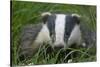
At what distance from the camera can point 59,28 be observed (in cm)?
179

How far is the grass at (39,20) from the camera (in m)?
1.68

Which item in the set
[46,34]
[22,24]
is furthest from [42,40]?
[22,24]

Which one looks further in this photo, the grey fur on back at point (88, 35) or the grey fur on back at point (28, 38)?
the grey fur on back at point (88, 35)

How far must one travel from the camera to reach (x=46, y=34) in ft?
5.78

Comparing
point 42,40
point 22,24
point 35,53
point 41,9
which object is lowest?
point 35,53

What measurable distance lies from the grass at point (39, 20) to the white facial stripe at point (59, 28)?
0.07 m

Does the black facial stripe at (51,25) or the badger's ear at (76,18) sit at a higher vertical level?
the badger's ear at (76,18)

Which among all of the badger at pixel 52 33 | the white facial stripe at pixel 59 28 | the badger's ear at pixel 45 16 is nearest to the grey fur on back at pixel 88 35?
the badger at pixel 52 33

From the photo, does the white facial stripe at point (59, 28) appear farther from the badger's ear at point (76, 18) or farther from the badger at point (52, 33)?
the badger's ear at point (76, 18)

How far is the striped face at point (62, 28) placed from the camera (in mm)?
1775

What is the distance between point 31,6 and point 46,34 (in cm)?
31

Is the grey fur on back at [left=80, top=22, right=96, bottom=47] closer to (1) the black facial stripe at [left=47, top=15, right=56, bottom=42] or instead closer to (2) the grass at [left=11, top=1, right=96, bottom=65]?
(2) the grass at [left=11, top=1, right=96, bottom=65]

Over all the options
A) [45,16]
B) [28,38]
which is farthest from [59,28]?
[28,38]
